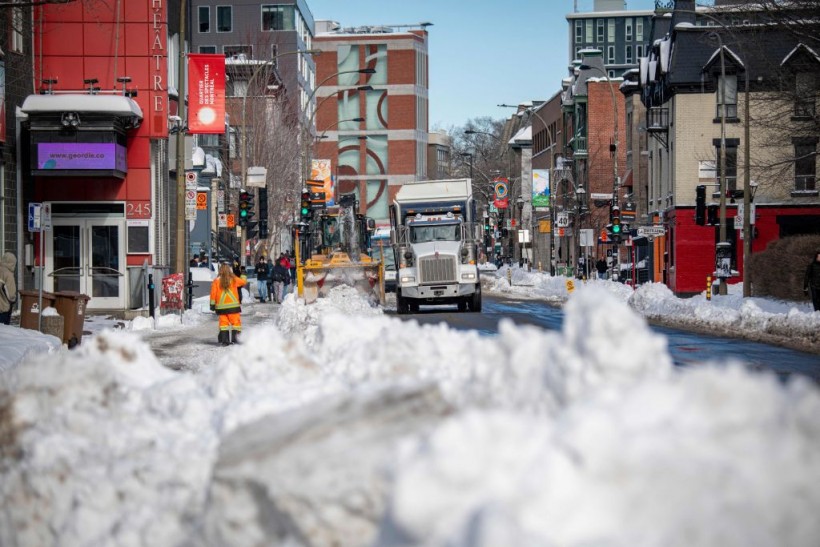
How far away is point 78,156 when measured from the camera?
36812 millimetres

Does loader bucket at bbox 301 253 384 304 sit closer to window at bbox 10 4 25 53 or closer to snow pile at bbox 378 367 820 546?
window at bbox 10 4 25 53

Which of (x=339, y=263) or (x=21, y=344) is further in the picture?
(x=339, y=263)

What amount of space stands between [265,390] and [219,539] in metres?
1.24

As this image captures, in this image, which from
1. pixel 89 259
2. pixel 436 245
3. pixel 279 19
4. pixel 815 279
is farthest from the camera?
pixel 279 19

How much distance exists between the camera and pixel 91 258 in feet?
128

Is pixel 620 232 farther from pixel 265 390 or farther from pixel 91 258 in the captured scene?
pixel 265 390

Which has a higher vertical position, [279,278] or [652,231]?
[652,231]

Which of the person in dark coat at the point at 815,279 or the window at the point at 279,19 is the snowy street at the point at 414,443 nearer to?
the person in dark coat at the point at 815,279

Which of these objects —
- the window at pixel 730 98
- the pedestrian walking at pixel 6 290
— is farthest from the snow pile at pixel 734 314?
the window at pixel 730 98

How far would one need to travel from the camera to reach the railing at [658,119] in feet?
205

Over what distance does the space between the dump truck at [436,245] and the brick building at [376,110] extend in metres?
102

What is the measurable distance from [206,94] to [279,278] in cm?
1493

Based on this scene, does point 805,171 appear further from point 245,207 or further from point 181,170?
point 181,170

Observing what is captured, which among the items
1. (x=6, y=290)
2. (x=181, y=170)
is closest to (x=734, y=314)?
(x=181, y=170)
